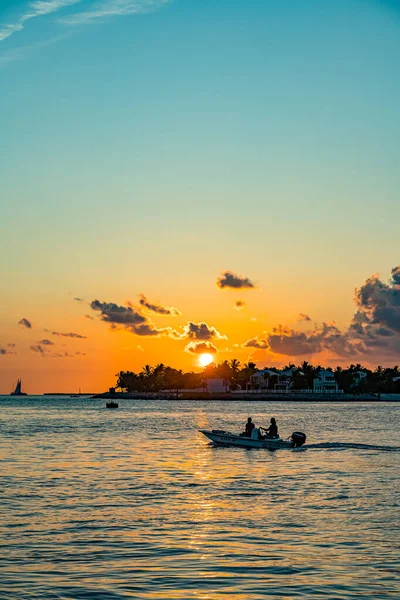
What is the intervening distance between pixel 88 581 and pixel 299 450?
42548mm

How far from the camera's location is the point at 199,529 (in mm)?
26984

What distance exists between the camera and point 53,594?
18500 millimetres

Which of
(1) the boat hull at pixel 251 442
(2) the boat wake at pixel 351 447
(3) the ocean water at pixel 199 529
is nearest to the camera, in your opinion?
(3) the ocean water at pixel 199 529

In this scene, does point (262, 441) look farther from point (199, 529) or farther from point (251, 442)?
point (199, 529)

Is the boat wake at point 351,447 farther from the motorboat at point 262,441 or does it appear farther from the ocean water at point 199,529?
the ocean water at point 199,529

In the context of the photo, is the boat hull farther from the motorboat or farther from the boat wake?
the boat wake

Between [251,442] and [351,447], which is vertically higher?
[251,442]

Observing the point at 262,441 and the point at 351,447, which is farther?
the point at 351,447

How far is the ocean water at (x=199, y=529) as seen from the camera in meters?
19.4

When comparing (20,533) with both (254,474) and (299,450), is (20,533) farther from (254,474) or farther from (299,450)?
(299,450)

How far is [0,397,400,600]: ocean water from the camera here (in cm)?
1944

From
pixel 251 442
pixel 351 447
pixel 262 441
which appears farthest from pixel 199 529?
pixel 351 447

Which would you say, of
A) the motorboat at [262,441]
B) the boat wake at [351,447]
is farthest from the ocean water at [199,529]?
the boat wake at [351,447]

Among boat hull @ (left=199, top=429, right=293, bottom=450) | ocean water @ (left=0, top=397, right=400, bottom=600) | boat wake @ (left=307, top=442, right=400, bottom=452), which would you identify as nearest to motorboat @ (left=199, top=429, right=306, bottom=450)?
boat hull @ (left=199, top=429, right=293, bottom=450)
